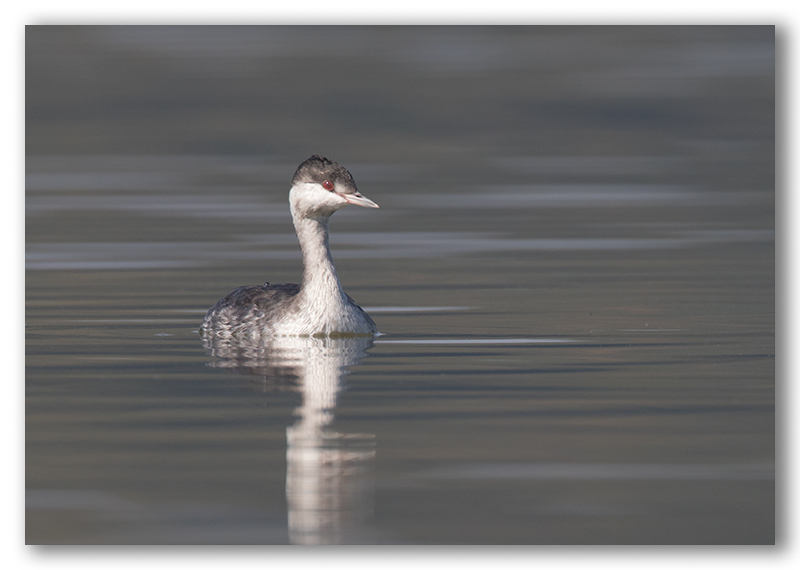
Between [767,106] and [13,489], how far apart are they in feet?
56.9

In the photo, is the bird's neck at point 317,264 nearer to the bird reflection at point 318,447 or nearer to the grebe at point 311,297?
the grebe at point 311,297

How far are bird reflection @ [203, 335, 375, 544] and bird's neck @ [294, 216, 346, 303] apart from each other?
0.66 metres

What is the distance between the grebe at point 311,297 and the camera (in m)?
13.0

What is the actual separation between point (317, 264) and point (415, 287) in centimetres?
210

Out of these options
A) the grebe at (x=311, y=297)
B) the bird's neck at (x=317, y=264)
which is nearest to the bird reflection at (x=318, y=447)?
the grebe at (x=311, y=297)

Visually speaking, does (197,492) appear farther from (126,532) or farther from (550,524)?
(550,524)

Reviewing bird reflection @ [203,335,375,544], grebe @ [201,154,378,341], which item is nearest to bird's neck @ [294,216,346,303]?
grebe @ [201,154,378,341]

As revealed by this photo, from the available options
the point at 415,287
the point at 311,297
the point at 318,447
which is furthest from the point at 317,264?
the point at 318,447

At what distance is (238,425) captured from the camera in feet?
31.5

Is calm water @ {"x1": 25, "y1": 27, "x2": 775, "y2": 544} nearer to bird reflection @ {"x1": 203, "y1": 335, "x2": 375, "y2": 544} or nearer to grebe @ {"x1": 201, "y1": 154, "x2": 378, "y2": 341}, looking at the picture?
bird reflection @ {"x1": 203, "y1": 335, "x2": 375, "y2": 544}

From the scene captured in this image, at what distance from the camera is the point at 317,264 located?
13438 mm

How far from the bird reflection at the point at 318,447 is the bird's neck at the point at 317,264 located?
0.66m

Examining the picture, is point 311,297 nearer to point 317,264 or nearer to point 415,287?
point 317,264

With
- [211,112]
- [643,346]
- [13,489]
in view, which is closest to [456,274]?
[643,346]
